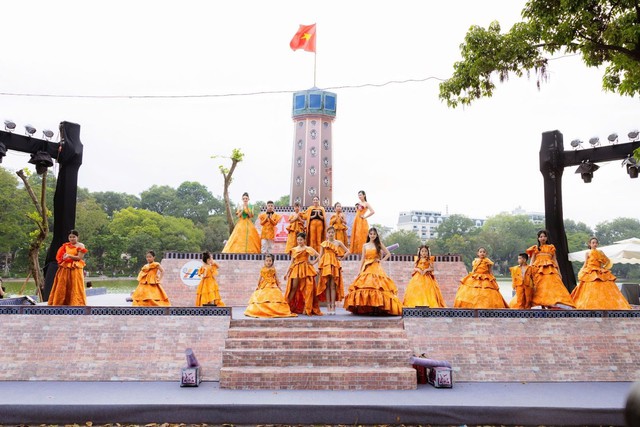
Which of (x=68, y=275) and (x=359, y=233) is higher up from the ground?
(x=359, y=233)

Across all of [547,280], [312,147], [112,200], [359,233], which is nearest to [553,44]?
[547,280]

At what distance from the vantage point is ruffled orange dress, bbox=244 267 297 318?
298 inches

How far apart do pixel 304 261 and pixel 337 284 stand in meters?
0.80

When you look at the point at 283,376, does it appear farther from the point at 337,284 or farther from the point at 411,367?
the point at 337,284

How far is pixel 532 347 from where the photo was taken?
696 cm

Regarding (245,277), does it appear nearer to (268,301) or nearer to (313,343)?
(268,301)

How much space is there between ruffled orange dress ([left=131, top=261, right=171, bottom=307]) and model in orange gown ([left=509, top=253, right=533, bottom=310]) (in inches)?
254

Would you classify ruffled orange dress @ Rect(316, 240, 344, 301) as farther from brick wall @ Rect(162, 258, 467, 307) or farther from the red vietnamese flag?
the red vietnamese flag

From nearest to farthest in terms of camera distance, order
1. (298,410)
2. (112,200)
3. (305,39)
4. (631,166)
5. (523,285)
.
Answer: (298,410)
(523,285)
(631,166)
(305,39)
(112,200)

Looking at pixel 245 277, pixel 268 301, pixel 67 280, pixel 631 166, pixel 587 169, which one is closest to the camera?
pixel 268 301

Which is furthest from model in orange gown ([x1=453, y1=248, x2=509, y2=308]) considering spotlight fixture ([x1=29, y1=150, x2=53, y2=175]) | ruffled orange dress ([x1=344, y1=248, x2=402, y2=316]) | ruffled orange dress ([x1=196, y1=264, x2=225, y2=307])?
spotlight fixture ([x1=29, y1=150, x2=53, y2=175])

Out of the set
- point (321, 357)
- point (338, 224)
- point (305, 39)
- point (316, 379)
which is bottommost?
point (316, 379)

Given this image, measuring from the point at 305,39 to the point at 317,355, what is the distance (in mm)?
16839

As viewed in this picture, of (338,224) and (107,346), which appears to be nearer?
(107,346)
